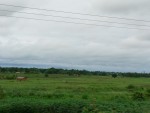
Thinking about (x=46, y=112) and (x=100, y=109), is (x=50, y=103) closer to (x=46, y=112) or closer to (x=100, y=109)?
(x=46, y=112)

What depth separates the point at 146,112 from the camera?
1834cm

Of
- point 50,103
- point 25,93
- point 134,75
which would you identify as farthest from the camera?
point 134,75

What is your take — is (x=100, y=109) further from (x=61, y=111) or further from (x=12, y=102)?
(x=12, y=102)

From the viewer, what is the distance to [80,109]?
19.8 m

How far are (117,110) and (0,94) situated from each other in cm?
1264

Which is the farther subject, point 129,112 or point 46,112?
point 46,112

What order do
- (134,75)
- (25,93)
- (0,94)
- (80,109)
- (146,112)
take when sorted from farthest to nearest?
(134,75) < (25,93) < (0,94) < (80,109) < (146,112)

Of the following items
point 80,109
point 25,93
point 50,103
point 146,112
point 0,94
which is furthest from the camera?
point 25,93

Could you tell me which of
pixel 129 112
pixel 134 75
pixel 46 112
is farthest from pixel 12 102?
pixel 134 75

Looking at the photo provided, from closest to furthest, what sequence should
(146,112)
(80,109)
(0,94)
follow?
(146,112), (80,109), (0,94)

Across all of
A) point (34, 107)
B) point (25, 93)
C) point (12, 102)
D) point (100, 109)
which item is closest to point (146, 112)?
point (100, 109)

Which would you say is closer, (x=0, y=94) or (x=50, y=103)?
(x=50, y=103)

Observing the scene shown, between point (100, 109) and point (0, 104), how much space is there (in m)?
7.26

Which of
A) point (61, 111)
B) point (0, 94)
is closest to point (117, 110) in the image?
point (61, 111)
